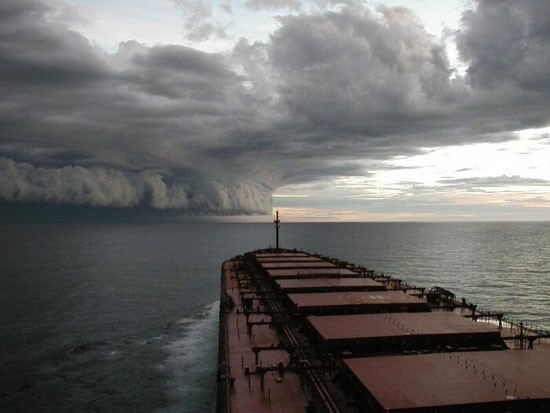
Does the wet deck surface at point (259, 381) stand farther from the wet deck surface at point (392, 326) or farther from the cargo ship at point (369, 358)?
the wet deck surface at point (392, 326)

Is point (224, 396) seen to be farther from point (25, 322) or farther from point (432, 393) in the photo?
point (25, 322)

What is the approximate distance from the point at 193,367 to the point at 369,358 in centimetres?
3456

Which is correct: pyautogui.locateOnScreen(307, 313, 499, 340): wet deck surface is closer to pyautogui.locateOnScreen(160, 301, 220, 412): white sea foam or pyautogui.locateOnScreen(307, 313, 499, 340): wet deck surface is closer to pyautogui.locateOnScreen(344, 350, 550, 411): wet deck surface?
pyautogui.locateOnScreen(344, 350, 550, 411): wet deck surface

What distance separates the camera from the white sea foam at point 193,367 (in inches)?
2115

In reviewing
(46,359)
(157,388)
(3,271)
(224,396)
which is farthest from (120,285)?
(224,396)

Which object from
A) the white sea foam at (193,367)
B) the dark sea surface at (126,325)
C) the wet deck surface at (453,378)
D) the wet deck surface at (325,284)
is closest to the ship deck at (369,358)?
the wet deck surface at (453,378)

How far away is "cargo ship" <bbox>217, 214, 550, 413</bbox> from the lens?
31.8m

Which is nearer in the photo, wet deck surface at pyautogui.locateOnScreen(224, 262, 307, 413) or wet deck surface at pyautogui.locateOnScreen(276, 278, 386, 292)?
wet deck surface at pyautogui.locateOnScreen(224, 262, 307, 413)

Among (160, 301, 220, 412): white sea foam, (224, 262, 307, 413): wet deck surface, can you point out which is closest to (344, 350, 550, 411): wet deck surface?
(224, 262, 307, 413): wet deck surface

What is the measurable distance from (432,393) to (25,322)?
266 ft

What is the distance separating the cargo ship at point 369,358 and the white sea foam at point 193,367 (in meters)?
7.62

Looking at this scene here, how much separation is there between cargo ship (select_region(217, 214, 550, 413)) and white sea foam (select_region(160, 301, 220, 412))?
7.62m

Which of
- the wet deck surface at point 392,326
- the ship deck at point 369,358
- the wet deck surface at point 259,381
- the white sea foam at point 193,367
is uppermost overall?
the wet deck surface at point 392,326

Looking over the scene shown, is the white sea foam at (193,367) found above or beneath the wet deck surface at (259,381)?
beneath
